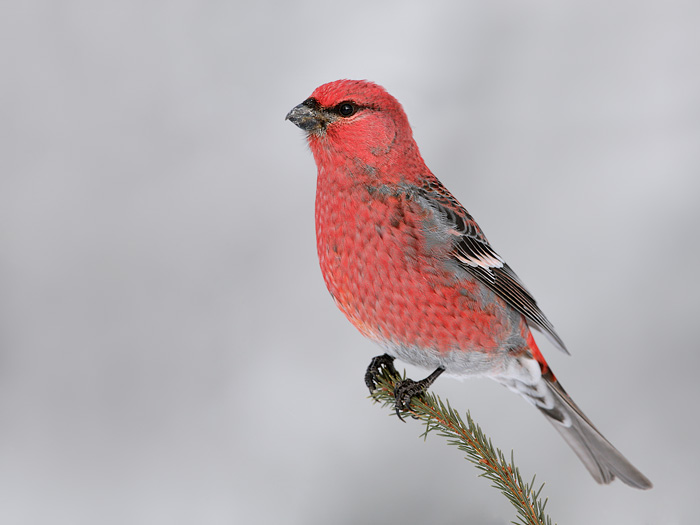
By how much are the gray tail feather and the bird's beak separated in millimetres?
1509

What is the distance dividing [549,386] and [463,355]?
24.0 inches

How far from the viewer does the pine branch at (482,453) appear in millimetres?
2116

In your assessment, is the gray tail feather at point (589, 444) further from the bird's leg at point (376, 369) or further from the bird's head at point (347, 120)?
the bird's head at point (347, 120)

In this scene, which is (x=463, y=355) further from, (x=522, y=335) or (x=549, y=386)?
(x=549, y=386)

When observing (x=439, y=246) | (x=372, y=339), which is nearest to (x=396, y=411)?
(x=372, y=339)

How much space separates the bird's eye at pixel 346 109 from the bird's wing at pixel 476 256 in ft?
1.29

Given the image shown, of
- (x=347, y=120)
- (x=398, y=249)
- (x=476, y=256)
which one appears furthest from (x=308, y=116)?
(x=476, y=256)

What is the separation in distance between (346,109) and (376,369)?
1.12 meters

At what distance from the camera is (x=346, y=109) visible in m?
2.35

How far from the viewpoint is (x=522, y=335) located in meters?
2.61

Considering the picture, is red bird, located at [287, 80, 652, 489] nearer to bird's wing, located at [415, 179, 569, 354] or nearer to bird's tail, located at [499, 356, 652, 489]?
bird's wing, located at [415, 179, 569, 354]


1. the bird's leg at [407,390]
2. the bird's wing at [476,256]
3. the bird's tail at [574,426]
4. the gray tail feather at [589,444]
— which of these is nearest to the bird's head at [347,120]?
the bird's wing at [476,256]

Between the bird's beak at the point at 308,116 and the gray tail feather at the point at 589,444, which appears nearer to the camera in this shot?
the bird's beak at the point at 308,116

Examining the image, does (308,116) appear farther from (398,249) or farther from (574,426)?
(574,426)
